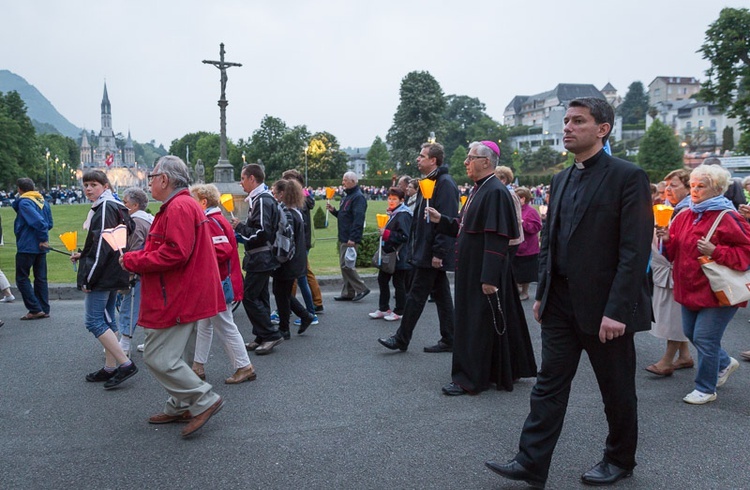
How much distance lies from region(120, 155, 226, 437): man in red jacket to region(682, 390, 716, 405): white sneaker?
3.82 meters

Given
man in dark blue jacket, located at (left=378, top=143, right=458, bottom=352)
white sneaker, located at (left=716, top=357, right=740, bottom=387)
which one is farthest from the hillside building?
white sneaker, located at (left=716, top=357, right=740, bottom=387)

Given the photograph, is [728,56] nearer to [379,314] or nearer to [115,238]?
[379,314]

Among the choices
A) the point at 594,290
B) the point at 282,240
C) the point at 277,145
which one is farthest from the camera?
the point at 277,145

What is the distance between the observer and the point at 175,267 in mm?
4273

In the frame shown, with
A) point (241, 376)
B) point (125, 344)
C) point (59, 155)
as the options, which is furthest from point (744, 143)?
point (59, 155)

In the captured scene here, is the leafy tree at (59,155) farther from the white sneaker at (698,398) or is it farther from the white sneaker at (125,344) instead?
the white sneaker at (698,398)

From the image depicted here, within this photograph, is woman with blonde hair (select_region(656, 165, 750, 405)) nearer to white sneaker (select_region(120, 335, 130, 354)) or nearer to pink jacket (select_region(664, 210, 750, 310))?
pink jacket (select_region(664, 210, 750, 310))

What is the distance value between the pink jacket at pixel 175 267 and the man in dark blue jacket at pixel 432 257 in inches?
98.9

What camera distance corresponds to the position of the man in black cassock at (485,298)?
17.1 ft

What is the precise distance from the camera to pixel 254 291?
260 inches

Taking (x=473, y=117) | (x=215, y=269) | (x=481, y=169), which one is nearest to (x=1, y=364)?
(x=215, y=269)

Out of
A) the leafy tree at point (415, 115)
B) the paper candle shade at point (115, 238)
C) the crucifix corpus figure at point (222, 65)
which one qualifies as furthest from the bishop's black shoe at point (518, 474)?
the leafy tree at point (415, 115)

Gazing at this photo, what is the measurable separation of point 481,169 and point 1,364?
5233mm

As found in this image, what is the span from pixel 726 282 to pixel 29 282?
27.5 ft
